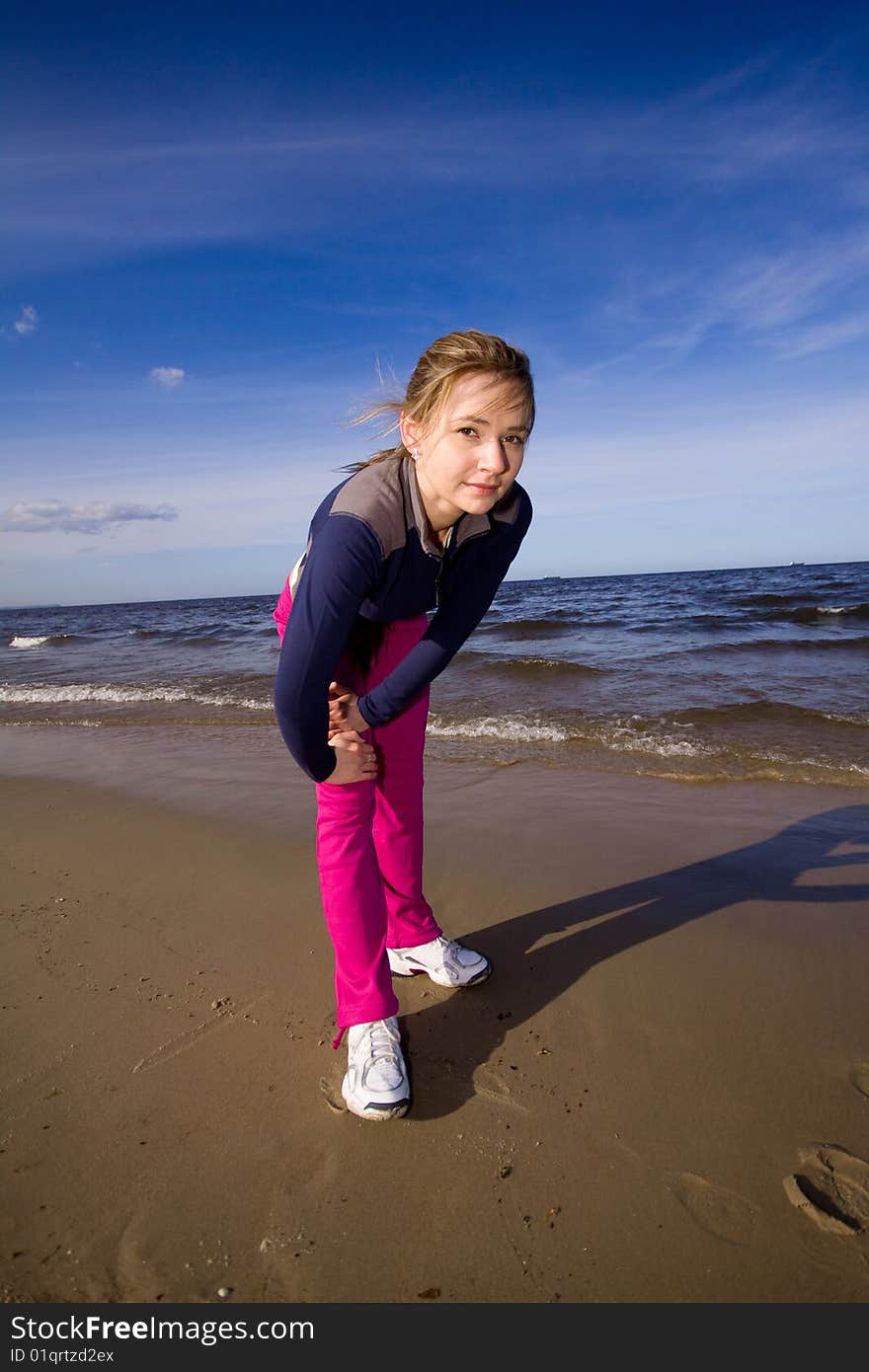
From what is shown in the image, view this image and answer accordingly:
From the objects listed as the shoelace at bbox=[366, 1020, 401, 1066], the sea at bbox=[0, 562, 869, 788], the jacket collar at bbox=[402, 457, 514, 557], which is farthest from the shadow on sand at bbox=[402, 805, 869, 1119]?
the jacket collar at bbox=[402, 457, 514, 557]

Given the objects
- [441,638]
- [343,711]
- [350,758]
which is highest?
[441,638]

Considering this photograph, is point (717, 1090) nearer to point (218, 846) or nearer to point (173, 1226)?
point (173, 1226)

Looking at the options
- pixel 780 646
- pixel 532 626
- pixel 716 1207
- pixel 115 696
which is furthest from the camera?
pixel 532 626

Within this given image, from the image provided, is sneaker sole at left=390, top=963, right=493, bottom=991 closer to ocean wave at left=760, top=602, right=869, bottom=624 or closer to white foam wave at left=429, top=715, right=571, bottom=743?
white foam wave at left=429, top=715, right=571, bottom=743

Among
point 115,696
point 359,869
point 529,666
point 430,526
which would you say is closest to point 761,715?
point 529,666

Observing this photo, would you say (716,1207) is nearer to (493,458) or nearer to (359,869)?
(359,869)

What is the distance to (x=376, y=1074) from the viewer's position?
6.00 ft

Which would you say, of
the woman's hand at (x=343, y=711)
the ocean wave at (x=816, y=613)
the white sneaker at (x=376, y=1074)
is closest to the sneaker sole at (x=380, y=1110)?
the white sneaker at (x=376, y=1074)

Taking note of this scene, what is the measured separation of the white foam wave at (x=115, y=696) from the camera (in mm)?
8461

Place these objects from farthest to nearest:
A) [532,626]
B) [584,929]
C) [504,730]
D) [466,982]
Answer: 1. [532,626]
2. [504,730]
3. [584,929]
4. [466,982]

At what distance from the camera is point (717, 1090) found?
1.86 m

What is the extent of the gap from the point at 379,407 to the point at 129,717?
683 centimetres

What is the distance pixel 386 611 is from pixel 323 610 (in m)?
0.34
